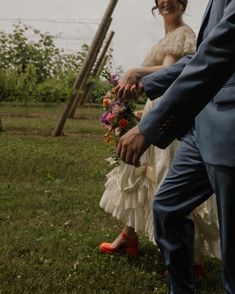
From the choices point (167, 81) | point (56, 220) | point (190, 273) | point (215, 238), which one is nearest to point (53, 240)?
point (56, 220)

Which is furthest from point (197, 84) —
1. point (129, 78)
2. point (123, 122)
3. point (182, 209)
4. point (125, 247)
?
point (125, 247)

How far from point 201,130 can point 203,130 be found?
0.07ft

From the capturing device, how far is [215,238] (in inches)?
143

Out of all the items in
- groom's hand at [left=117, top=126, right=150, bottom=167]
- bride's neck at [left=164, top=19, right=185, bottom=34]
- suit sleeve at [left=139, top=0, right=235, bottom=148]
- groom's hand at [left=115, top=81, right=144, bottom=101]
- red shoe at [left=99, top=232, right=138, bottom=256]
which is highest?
suit sleeve at [left=139, top=0, right=235, bottom=148]

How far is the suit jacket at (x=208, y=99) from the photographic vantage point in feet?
5.89

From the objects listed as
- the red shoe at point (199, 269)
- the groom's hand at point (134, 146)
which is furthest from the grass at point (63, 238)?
the groom's hand at point (134, 146)

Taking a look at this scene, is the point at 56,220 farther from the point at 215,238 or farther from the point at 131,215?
the point at 215,238

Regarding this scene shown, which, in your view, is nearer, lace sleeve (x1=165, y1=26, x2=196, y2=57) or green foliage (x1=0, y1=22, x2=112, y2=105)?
lace sleeve (x1=165, y1=26, x2=196, y2=57)

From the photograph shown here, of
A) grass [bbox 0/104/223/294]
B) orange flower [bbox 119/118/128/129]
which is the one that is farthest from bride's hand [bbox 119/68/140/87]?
grass [bbox 0/104/223/294]

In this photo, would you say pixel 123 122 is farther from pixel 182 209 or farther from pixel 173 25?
pixel 182 209

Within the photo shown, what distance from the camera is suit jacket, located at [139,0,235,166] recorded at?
1.79m

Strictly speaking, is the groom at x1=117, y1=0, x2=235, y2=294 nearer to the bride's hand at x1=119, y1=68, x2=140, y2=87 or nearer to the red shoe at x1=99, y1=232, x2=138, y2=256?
the bride's hand at x1=119, y1=68, x2=140, y2=87

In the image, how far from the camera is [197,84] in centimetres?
182

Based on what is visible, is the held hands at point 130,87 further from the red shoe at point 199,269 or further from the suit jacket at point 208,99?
the red shoe at point 199,269
